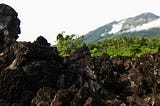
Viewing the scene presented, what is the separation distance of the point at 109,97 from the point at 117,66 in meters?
28.8

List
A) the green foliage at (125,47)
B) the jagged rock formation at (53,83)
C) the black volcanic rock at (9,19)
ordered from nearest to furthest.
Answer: the jagged rock formation at (53,83) < the black volcanic rock at (9,19) < the green foliage at (125,47)

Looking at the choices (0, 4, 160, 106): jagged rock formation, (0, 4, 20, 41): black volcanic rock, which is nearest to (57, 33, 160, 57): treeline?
(0, 4, 20, 41): black volcanic rock

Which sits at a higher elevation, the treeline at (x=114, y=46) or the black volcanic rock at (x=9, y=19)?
the black volcanic rock at (x=9, y=19)

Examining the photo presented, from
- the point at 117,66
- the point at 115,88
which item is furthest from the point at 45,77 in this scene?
the point at 117,66

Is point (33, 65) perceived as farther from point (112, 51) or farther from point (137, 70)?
point (112, 51)

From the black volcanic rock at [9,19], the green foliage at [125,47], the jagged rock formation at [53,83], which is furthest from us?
the green foliage at [125,47]

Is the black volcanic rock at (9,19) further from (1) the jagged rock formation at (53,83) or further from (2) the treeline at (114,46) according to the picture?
(2) the treeline at (114,46)

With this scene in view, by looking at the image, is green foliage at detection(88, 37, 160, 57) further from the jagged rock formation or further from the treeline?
the jagged rock formation

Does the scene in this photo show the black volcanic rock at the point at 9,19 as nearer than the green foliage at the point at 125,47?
Yes

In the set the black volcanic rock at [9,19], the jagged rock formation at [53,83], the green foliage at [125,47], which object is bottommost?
the green foliage at [125,47]

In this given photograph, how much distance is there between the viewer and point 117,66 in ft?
261

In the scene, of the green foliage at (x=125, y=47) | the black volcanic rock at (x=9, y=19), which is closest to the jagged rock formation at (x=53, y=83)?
the black volcanic rock at (x=9, y=19)

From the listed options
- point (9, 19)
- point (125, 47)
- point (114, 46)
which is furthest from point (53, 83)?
point (114, 46)

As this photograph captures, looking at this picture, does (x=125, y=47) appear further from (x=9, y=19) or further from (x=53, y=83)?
(x=53, y=83)
